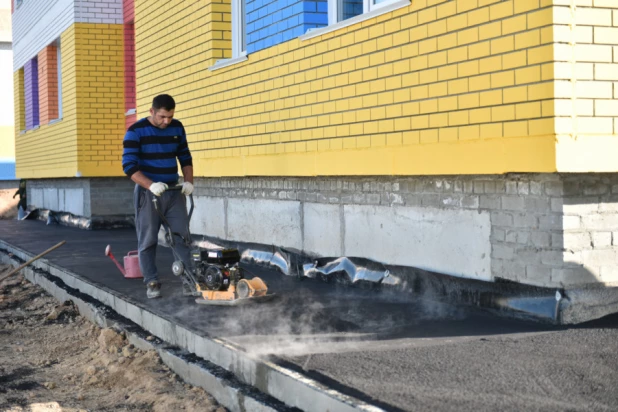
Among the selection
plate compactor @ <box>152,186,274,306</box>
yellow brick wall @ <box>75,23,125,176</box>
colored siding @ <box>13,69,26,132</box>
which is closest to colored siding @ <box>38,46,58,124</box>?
yellow brick wall @ <box>75,23,125,176</box>

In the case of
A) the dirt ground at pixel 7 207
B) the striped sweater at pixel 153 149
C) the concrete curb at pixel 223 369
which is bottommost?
the concrete curb at pixel 223 369

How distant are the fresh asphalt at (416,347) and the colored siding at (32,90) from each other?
16333mm

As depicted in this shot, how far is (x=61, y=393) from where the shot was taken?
577 cm

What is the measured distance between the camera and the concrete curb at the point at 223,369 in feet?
13.9

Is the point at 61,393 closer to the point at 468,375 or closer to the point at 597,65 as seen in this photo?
the point at 468,375

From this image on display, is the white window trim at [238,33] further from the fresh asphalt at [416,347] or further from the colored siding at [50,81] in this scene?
the colored siding at [50,81]

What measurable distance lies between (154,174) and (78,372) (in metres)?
2.06

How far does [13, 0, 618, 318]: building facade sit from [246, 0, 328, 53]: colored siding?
0.07 ft

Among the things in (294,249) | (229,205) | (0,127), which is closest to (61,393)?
(294,249)

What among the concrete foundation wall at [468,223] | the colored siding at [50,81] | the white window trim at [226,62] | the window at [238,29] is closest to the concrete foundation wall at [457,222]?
the concrete foundation wall at [468,223]

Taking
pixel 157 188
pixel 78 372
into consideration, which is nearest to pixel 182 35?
pixel 157 188

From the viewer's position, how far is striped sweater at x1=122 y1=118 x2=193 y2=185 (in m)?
7.49

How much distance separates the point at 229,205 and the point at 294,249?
1949mm

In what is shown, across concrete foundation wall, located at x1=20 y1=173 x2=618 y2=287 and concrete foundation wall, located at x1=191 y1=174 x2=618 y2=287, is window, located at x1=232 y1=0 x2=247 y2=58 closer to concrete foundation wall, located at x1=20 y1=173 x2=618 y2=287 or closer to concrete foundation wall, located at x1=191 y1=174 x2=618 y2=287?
concrete foundation wall, located at x1=20 y1=173 x2=618 y2=287
